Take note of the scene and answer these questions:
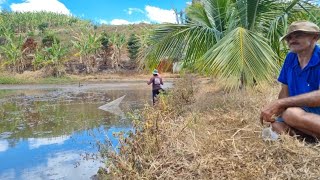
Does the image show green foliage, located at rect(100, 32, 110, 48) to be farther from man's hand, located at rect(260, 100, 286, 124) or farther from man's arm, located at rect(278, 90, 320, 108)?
man's arm, located at rect(278, 90, 320, 108)

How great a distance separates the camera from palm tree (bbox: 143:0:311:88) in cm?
658

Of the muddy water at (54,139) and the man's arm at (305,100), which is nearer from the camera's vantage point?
the man's arm at (305,100)

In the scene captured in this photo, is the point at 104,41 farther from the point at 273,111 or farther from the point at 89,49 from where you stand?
the point at 273,111

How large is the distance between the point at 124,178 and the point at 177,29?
5416 mm

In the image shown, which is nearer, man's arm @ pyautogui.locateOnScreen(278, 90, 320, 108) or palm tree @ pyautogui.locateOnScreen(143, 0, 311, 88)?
man's arm @ pyautogui.locateOnScreen(278, 90, 320, 108)


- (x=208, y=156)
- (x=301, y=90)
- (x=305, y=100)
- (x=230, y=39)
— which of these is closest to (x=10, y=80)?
(x=230, y=39)

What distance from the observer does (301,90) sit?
372 centimetres

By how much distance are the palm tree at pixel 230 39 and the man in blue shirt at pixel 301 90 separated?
8.68 ft

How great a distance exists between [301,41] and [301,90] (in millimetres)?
455

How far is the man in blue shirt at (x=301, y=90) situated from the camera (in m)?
3.48

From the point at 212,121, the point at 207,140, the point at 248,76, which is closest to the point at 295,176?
the point at 207,140

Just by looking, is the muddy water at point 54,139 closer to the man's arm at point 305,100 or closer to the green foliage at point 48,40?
the man's arm at point 305,100

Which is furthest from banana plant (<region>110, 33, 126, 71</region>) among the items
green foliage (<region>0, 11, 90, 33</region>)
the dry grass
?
the dry grass

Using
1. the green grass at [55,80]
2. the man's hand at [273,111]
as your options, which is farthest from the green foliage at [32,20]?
the man's hand at [273,111]
